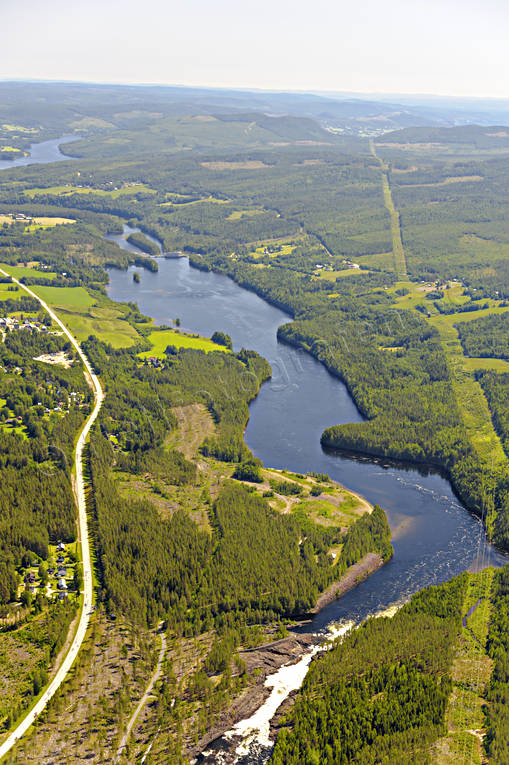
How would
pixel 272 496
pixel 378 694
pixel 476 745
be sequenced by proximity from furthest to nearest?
pixel 272 496 → pixel 378 694 → pixel 476 745

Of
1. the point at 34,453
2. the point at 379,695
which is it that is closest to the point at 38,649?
the point at 379,695

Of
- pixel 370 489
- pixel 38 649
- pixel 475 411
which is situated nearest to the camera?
pixel 38 649

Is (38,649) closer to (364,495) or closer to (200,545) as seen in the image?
(200,545)

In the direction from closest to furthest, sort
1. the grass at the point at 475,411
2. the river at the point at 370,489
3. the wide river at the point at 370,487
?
the river at the point at 370,489 → the wide river at the point at 370,487 → the grass at the point at 475,411

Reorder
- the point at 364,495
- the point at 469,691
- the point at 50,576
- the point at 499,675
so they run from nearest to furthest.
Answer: the point at 469,691
the point at 499,675
the point at 50,576
the point at 364,495

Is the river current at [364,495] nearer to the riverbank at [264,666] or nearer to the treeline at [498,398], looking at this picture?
the riverbank at [264,666]

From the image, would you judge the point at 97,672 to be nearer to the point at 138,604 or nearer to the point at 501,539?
the point at 138,604

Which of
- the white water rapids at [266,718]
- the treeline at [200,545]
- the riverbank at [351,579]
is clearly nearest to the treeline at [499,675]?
the riverbank at [351,579]

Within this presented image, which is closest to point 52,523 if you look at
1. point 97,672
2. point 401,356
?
point 97,672
